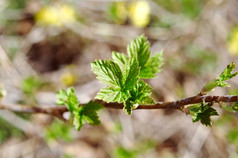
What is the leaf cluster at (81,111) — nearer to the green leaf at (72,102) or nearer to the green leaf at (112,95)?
the green leaf at (72,102)

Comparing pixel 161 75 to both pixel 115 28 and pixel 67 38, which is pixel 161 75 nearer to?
pixel 115 28

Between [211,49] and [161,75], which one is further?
[211,49]

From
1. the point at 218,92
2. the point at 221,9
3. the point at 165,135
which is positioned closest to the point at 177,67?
the point at 218,92

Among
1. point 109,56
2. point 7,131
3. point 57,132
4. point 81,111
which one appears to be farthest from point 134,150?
point 81,111

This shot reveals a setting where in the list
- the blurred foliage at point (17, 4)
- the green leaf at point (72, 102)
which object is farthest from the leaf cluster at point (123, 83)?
the blurred foliage at point (17, 4)

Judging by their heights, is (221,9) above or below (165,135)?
above

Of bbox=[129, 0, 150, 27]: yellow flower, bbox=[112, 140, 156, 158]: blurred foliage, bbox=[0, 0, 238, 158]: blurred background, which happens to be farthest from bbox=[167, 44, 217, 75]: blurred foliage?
bbox=[112, 140, 156, 158]: blurred foliage
